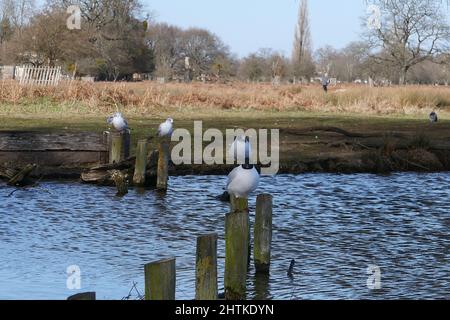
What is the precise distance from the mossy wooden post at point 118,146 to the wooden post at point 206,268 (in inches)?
366

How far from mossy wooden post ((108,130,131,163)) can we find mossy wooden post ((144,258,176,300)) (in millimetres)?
10242

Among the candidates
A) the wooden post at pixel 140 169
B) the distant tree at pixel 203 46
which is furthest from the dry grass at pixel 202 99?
the distant tree at pixel 203 46

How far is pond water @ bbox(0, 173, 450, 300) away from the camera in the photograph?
9609 mm

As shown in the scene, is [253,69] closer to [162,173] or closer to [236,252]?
[162,173]

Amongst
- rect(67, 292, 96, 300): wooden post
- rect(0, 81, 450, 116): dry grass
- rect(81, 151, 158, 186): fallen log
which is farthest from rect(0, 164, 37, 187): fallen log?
rect(0, 81, 450, 116): dry grass

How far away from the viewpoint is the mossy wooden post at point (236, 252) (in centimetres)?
836

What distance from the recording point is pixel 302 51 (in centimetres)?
8350

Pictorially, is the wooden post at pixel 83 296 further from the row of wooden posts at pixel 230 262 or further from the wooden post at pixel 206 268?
the wooden post at pixel 206 268

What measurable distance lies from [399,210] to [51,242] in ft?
19.9

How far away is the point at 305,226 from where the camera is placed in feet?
43.5

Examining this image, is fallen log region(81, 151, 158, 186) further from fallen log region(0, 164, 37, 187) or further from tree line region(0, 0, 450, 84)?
tree line region(0, 0, 450, 84)

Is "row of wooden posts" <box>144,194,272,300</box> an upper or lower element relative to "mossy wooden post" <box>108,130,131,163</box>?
lower
